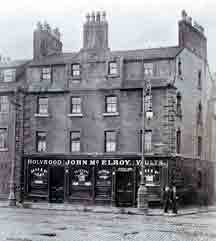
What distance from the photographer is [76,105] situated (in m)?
41.9

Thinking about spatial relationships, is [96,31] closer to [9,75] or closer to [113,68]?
[113,68]

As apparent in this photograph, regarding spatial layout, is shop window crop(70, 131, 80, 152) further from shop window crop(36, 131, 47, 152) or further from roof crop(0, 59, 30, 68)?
roof crop(0, 59, 30, 68)

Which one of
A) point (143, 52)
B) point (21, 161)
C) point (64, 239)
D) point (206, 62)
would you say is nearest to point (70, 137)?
point (21, 161)

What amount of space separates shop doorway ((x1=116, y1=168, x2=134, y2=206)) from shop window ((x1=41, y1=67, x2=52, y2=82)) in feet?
29.7

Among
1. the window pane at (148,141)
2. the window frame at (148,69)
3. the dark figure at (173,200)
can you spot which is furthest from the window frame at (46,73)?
the dark figure at (173,200)

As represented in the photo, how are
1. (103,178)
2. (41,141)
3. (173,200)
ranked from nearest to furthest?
(173,200), (103,178), (41,141)

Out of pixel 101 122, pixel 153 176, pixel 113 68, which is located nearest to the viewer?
pixel 153 176

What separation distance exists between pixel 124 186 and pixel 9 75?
43.3ft

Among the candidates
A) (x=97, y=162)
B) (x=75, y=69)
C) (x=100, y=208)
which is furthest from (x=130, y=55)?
(x=100, y=208)

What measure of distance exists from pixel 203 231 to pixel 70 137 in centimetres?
2246

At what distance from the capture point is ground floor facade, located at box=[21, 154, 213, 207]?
127 feet

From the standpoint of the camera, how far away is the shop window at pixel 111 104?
40688 mm

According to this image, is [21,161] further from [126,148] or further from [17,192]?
[126,148]

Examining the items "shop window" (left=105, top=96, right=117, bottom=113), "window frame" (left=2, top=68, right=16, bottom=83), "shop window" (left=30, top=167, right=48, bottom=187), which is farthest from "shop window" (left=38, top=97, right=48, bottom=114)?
"shop window" (left=105, top=96, right=117, bottom=113)
